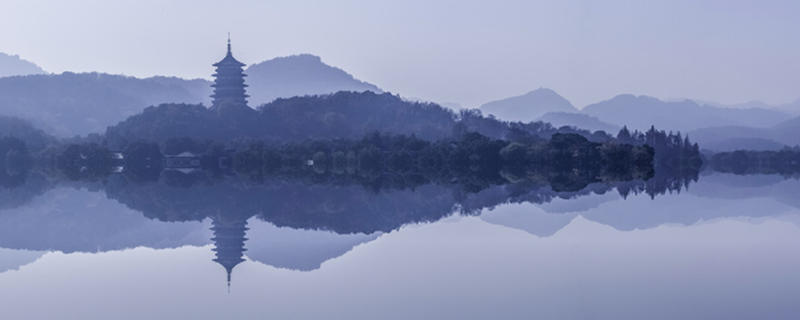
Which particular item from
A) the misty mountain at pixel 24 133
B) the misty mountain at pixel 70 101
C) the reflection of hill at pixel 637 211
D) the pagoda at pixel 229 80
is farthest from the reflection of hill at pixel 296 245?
the misty mountain at pixel 70 101

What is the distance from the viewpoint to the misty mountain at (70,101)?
5595 inches

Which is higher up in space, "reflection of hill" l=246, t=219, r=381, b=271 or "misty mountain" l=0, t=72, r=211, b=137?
"misty mountain" l=0, t=72, r=211, b=137

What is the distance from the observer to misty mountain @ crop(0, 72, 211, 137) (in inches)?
5595

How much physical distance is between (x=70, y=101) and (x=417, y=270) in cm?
14728

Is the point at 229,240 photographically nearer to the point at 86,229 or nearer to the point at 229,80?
the point at 86,229

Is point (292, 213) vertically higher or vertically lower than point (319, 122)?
lower

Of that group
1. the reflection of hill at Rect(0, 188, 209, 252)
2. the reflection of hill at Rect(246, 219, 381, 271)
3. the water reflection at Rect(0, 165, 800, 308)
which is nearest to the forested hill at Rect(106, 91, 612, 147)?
the water reflection at Rect(0, 165, 800, 308)

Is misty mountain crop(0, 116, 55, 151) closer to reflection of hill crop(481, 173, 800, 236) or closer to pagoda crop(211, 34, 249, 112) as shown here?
pagoda crop(211, 34, 249, 112)

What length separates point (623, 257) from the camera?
14.8 metres

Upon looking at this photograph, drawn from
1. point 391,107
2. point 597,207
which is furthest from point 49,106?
point 597,207

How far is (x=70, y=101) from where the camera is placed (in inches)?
5886

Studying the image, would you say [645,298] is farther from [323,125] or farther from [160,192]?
[323,125]

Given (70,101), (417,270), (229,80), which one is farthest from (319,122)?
(417,270)

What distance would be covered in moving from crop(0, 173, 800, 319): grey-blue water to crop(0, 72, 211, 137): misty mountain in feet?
391
